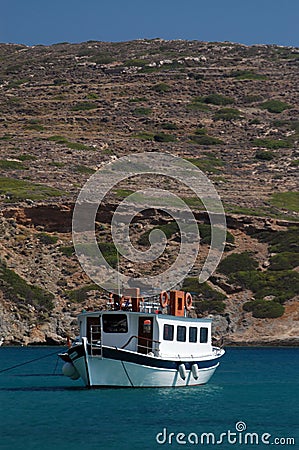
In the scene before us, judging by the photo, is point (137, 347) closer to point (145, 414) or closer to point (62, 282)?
point (145, 414)

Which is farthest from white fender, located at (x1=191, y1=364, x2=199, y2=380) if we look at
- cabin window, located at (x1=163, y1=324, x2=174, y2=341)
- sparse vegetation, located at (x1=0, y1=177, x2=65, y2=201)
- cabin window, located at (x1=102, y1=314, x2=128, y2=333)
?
sparse vegetation, located at (x1=0, y1=177, x2=65, y2=201)

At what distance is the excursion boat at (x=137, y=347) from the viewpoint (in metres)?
34.6

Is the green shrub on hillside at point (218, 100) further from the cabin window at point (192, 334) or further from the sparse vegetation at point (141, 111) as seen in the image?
the cabin window at point (192, 334)

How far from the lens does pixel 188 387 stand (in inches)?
1505

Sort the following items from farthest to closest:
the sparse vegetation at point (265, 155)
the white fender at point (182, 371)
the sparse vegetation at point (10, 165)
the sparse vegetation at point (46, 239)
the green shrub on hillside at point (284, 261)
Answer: the sparse vegetation at point (265, 155) < the sparse vegetation at point (10, 165) < the green shrub on hillside at point (284, 261) < the sparse vegetation at point (46, 239) < the white fender at point (182, 371)

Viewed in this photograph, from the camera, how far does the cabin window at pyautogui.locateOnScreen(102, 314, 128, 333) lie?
36031 millimetres

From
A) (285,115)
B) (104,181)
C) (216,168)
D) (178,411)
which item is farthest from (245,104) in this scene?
(178,411)

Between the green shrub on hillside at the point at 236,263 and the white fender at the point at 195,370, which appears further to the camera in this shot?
the green shrub on hillside at the point at 236,263

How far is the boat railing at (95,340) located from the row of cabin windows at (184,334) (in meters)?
2.70

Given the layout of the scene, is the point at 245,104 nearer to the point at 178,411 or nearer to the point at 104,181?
the point at 104,181

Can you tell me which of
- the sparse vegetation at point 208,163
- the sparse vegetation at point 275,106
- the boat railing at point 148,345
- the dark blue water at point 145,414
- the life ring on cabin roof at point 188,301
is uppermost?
the sparse vegetation at point 275,106

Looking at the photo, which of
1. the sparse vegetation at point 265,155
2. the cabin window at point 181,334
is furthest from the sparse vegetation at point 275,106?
the cabin window at point 181,334

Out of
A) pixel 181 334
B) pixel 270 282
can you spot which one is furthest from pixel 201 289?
pixel 181 334

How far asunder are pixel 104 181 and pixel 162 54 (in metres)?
71.1
